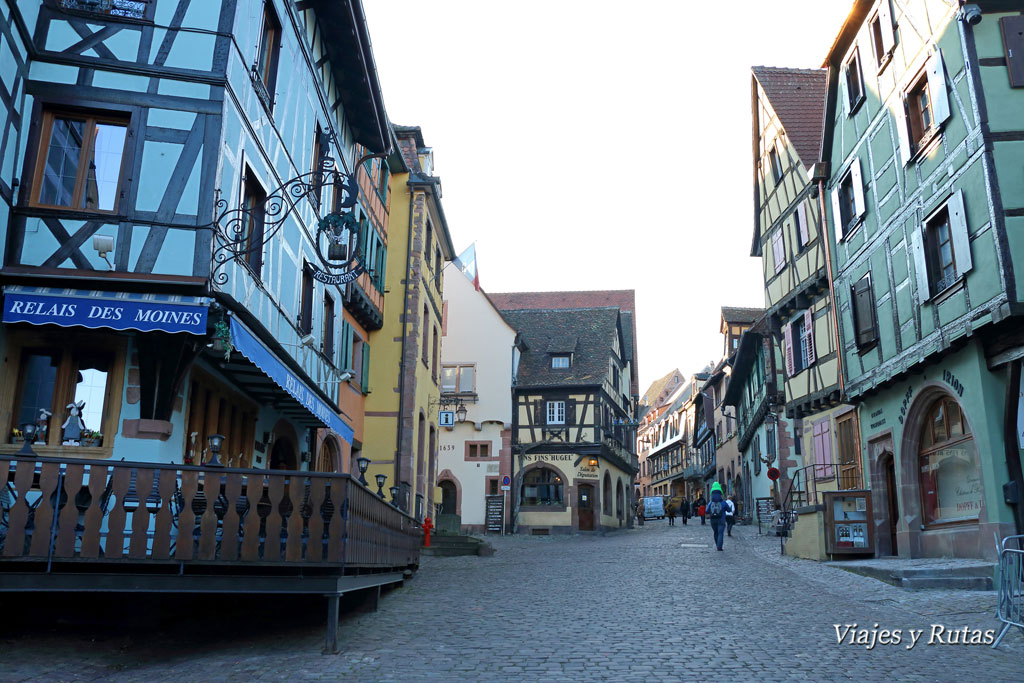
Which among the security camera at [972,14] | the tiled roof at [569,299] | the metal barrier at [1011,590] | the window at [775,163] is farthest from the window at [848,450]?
the tiled roof at [569,299]

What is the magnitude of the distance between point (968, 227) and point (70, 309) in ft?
42.1

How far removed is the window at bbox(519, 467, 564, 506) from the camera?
134 ft

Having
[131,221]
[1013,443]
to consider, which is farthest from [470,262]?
[131,221]

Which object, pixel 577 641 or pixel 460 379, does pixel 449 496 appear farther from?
pixel 577 641

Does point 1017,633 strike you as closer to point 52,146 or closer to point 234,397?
point 234,397

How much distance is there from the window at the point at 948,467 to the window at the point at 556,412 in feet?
82.7

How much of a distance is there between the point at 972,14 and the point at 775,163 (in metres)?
11.9

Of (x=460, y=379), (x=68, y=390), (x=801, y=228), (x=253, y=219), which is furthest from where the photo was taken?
(x=460, y=379)

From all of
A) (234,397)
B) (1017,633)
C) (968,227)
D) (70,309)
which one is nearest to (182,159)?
(70,309)

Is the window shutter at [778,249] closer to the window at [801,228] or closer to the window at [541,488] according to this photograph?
the window at [801,228]

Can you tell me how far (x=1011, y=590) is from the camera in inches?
344

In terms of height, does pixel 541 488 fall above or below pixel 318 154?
below

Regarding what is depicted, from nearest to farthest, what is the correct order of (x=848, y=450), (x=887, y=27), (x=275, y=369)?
1. (x=275, y=369)
2. (x=887, y=27)
3. (x=848, y=450)

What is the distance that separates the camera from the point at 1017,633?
30.7 feet
